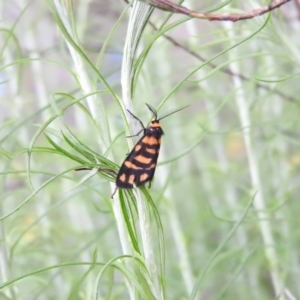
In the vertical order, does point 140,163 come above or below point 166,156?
below

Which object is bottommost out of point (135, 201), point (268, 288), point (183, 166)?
point (268, 288)

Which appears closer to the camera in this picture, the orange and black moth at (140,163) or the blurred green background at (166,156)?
the orange and black moth at (140,163)

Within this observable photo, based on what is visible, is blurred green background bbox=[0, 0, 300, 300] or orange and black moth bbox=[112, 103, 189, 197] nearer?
orange and black moth bbox=[112, 103, 189, 197]

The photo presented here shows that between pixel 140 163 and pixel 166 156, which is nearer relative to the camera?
pixel 140 163

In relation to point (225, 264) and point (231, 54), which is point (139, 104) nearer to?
point (231, 54)

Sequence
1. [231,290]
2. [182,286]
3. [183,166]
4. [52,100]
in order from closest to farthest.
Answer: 1. [52,100]
2. [182,286]
3. [231,290]
4. [183,166]

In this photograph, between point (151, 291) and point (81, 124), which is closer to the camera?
point (151, 291)

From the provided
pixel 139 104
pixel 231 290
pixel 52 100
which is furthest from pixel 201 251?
pixel 52 100

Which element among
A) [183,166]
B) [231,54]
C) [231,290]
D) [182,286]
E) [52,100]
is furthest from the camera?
[183,166]
